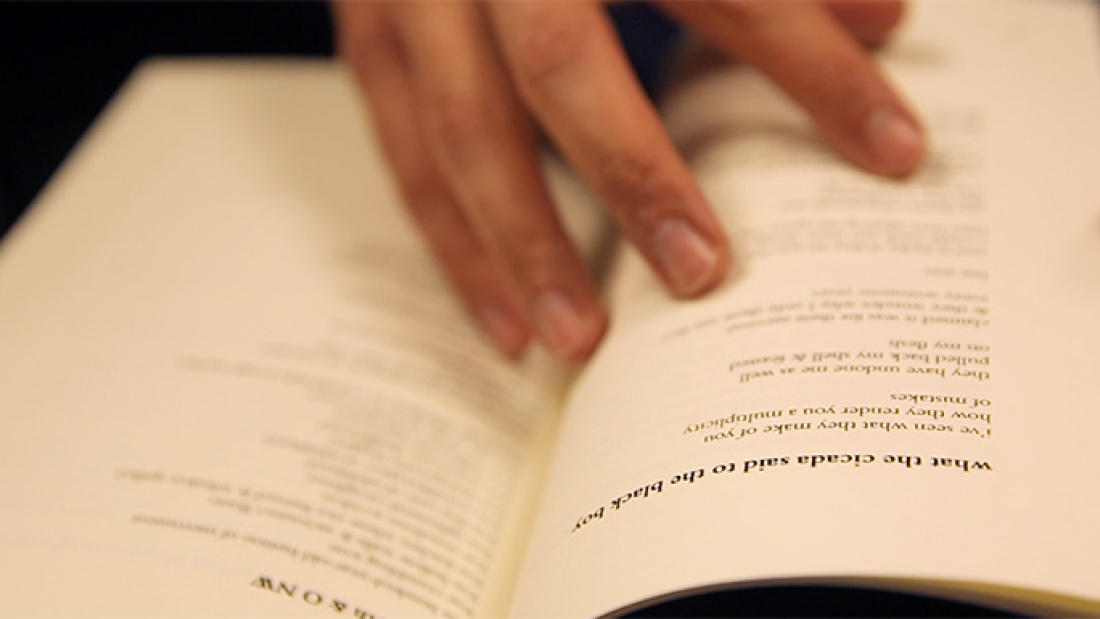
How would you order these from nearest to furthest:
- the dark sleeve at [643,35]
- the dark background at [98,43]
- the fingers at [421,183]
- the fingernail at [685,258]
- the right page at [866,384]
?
the right page at [866,384] < the fingernail at [685,258] < the fingers at [421,183] < the dark sleeve at [643,35] < the dark background at [98,43]

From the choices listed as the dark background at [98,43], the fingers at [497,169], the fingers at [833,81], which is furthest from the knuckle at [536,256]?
the dark background at [98,43]

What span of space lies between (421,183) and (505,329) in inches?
4.9

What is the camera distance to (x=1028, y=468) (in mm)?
386

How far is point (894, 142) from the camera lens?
53 centimetres

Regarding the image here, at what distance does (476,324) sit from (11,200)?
1.53ft

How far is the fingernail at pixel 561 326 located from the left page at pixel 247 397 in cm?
5

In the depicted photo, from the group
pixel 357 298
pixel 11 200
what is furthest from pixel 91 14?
pixel 357 298

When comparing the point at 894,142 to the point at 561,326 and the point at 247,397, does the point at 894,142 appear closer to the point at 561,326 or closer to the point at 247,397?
the point at 561,326

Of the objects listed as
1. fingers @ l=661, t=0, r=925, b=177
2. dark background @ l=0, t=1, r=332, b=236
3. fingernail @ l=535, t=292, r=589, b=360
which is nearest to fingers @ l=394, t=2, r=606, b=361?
fingernail @ l=535, t=292, r=589, b=360

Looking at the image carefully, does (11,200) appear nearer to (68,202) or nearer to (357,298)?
(68,202)

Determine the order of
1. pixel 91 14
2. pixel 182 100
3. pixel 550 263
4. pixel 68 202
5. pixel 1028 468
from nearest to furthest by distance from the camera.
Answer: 1. pixel 1028 468
2. pixel 550 263
3. pixel 68 202
4. pixel 182 100
5. pixel 91 14

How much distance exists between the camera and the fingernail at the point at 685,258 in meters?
0.50

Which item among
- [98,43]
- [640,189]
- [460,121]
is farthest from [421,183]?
[98,43]

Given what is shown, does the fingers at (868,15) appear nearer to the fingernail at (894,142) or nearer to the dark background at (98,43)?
the fingernail at (894,142)
